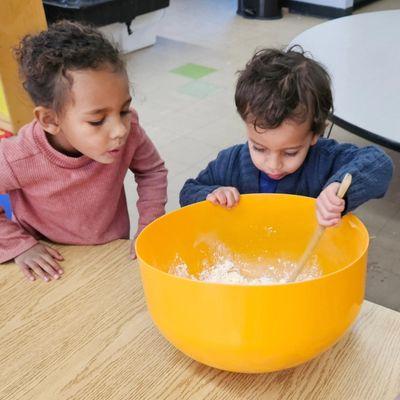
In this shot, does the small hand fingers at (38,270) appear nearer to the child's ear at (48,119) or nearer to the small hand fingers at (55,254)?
the small hand fingers at (55,254)

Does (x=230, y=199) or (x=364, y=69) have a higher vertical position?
(x=230, y=199)

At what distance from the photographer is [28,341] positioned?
747mm

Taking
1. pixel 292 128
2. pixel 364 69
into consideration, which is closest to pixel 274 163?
pixel 292 128

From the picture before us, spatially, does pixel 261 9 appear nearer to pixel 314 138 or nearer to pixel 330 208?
pixel 314 138

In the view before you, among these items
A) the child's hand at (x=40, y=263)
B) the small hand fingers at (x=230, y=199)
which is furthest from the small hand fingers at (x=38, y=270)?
the small hand fingers at (x=230, y=199)

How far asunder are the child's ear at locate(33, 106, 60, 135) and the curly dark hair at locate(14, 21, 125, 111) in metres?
0.01

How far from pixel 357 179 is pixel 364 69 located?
114 centimetres

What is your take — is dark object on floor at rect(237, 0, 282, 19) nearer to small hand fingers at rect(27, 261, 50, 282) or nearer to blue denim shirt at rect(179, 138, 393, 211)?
blue denim shirt at rect(179, 138, 393, 211)

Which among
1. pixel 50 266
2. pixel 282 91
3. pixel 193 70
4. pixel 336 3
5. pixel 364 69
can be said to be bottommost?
pixel 193 70

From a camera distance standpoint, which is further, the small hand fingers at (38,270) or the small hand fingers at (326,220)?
the small hand fingers at (38,270)

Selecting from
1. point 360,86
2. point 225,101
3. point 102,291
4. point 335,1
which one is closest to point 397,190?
point 360,86

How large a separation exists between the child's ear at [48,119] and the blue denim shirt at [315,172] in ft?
0.89

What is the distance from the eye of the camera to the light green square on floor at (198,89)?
313 centimetres

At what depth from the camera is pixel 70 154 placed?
957 mm
